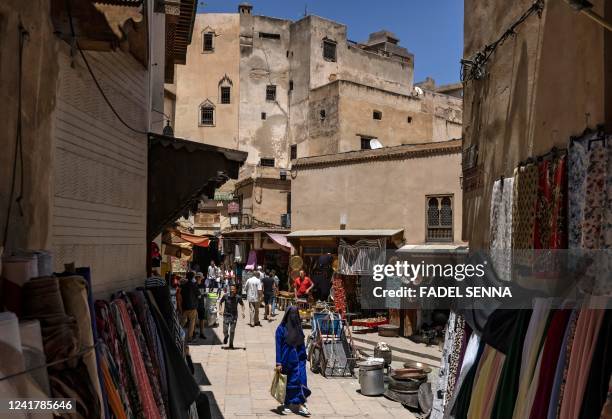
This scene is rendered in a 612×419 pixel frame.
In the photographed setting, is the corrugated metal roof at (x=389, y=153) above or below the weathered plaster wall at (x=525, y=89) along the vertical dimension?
above

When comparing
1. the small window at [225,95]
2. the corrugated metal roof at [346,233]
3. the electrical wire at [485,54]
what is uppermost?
the small window at [225,95]

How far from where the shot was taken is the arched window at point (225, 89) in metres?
36.2

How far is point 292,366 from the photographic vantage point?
7973 millimetres

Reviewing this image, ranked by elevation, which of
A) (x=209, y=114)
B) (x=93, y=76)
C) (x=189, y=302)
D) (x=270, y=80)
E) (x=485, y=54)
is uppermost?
(x=270, y=80)

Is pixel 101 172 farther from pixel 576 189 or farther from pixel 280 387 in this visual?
pixel 280 387

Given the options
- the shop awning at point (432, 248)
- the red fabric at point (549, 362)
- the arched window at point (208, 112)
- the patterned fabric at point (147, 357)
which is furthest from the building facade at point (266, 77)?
the red fabric at point (549, 362)

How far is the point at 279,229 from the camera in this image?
83.8 feet

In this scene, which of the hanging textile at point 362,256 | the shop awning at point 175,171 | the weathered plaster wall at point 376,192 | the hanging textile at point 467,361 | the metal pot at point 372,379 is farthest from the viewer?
the hanging textile at point 362,256

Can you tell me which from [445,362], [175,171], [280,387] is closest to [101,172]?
[175,171]

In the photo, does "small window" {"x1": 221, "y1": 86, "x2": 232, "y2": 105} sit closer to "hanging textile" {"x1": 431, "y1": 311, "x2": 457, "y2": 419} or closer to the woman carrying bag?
the woman carrying bag

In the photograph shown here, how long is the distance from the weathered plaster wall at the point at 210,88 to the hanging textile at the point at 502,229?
31646 mm

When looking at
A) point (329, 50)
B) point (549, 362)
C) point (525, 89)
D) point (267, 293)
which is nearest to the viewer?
point (549, 362)

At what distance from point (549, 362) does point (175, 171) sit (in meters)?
4.31

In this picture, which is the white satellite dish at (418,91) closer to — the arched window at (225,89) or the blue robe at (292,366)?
the arched window at (225,89)
